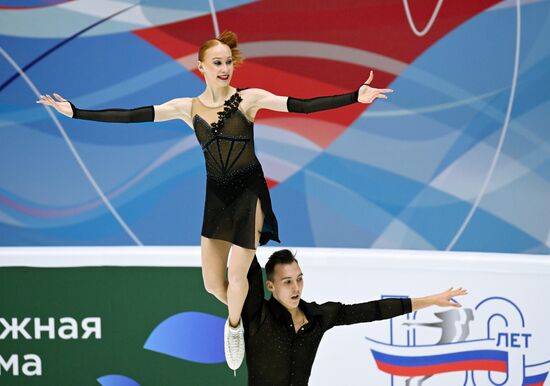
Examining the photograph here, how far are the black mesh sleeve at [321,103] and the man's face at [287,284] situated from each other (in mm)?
630

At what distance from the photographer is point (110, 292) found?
5270 mm

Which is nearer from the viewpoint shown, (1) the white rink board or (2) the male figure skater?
(2) the male figure skater

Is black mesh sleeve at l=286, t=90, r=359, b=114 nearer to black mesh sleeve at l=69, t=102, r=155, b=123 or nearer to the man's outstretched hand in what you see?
black mesh sleeve at l=69, t=102, r=155, b=123

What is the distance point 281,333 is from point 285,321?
5 cm

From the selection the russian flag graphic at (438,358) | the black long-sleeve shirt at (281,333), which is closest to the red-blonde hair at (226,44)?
the black long-sleeve shirt at (281,333)

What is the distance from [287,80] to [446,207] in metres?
1.18

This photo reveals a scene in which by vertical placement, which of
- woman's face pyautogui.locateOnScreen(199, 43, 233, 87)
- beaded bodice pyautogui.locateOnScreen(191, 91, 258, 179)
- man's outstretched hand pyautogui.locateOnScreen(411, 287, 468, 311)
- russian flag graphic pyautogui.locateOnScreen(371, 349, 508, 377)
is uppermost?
woman's face pyautogui.locateOnScreen(199, 43, 233, 87)

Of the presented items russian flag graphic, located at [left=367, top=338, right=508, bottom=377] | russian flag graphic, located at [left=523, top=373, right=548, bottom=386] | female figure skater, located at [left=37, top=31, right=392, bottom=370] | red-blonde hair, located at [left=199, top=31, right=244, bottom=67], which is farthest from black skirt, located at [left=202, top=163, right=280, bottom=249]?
russian flag graphic, located at [left=523, top=373, right=548, bottom=386]

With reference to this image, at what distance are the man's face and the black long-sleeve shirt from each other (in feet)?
0.24

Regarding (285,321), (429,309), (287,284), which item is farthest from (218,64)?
(429,309)

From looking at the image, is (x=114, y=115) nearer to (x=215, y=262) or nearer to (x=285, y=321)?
(x=215, y=262)

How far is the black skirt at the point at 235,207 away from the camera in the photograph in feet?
11.5

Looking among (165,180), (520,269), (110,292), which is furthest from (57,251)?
(520,269)

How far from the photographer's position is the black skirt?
3.50 m
